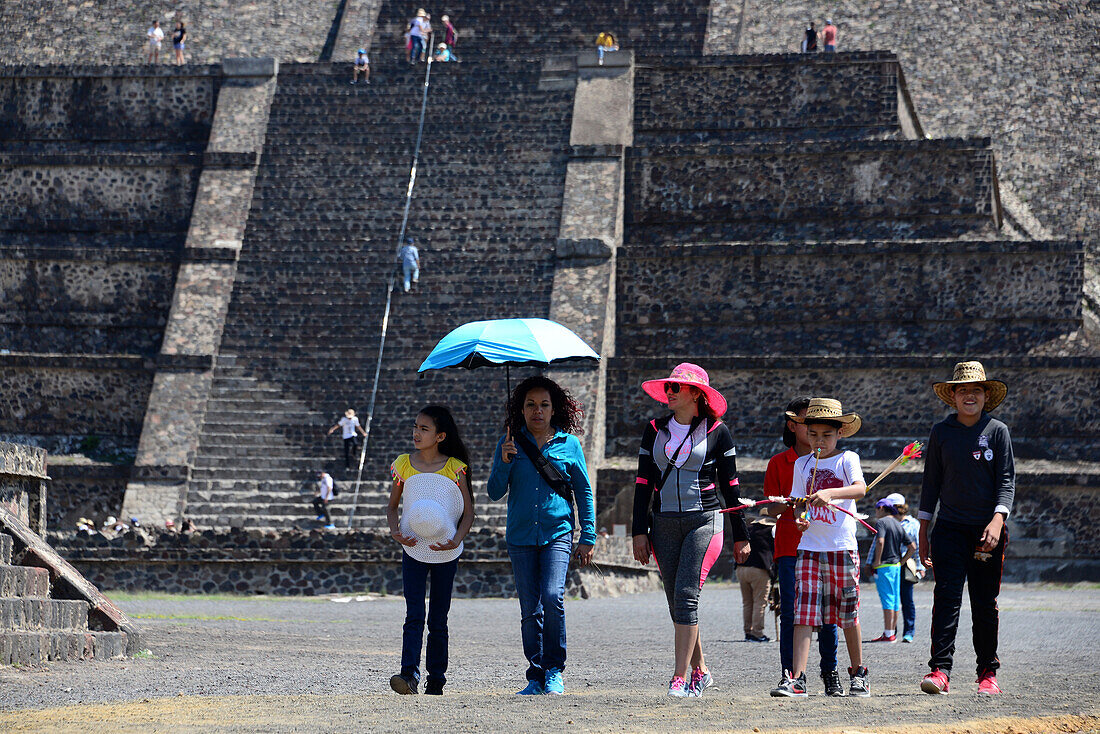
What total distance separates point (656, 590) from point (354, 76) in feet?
36.2

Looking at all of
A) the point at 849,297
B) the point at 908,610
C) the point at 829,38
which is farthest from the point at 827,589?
the point at 829,38

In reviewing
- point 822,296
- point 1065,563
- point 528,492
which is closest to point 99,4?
point 822,296

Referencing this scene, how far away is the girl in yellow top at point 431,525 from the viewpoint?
7.86 m

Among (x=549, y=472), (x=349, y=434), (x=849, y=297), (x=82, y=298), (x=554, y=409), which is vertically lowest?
(x=549, y=472)

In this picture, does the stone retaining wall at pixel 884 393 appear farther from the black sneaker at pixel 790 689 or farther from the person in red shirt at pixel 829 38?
the black sneaker at pixel 790 689

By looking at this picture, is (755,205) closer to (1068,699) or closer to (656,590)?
(656,590)

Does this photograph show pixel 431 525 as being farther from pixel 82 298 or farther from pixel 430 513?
pixel 82 298

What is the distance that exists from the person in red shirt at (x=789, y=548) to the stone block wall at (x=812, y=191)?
53.4ft

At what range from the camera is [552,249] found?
Result: 23.4m

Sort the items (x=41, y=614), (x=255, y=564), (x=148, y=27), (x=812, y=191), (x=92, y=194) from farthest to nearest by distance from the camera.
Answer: (x=148, y=27), (x=92, y=194), (x=812, y=191), (x=255, y=564), (x=41, y=614)

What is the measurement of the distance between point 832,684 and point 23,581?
525cm

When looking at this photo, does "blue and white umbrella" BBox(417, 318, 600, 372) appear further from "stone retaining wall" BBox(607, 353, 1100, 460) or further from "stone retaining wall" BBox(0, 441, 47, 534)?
"stone retaining wall" BBox(607, 353, 1100, 460)

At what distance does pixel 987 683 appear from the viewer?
25.2 ft

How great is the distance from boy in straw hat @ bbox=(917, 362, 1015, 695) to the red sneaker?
3.1 inches
